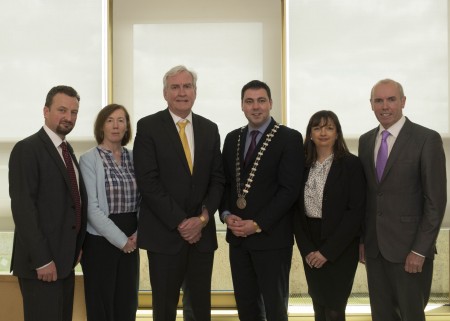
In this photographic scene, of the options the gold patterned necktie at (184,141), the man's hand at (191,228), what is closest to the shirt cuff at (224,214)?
the man's hand at (191,228)

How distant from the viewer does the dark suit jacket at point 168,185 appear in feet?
9.16

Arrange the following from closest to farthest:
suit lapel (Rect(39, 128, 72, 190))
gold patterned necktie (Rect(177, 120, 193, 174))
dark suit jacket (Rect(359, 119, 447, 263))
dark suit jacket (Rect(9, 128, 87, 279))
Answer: dark suit jacket (Rect(9, 128, 87, 279))
suit lapel (Rect(39, 128, 72, 190))
dark suit jacket (Rect(359, 119, 447, 263))
gold patterned necktie (Rect(177, 120, 193, 174))

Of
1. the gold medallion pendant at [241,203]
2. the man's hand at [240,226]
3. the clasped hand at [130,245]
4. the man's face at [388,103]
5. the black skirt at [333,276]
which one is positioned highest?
the man's face at [388,103]

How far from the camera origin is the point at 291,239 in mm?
3004

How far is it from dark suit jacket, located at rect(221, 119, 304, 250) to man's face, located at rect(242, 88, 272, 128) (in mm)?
87

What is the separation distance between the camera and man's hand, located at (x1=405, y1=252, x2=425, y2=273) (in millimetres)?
2719

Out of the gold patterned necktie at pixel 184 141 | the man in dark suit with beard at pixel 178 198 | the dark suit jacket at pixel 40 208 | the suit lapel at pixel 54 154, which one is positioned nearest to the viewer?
the dark suit jacket at pixel 40 208

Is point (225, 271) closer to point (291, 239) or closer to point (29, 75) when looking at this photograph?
point (291, 239)

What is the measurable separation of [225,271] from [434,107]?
92.1 inches

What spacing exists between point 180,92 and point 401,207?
1468mm

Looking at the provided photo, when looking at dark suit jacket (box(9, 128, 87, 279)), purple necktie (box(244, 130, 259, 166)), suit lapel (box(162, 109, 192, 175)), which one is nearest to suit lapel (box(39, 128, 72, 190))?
dark suit jacket (box(9, 128, 87, 279))

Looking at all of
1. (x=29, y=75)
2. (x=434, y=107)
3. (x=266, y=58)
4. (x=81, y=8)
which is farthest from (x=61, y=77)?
(x=434, y=107)

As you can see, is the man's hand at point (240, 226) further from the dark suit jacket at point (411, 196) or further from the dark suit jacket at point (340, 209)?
the dark suit jacket at point (411, 196)

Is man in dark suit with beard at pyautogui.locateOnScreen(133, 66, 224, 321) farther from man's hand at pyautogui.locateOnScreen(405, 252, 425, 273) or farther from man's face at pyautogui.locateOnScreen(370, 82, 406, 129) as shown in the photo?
man's hand at pyautogui.locateOnScreen(405, 252, 425, 273)
